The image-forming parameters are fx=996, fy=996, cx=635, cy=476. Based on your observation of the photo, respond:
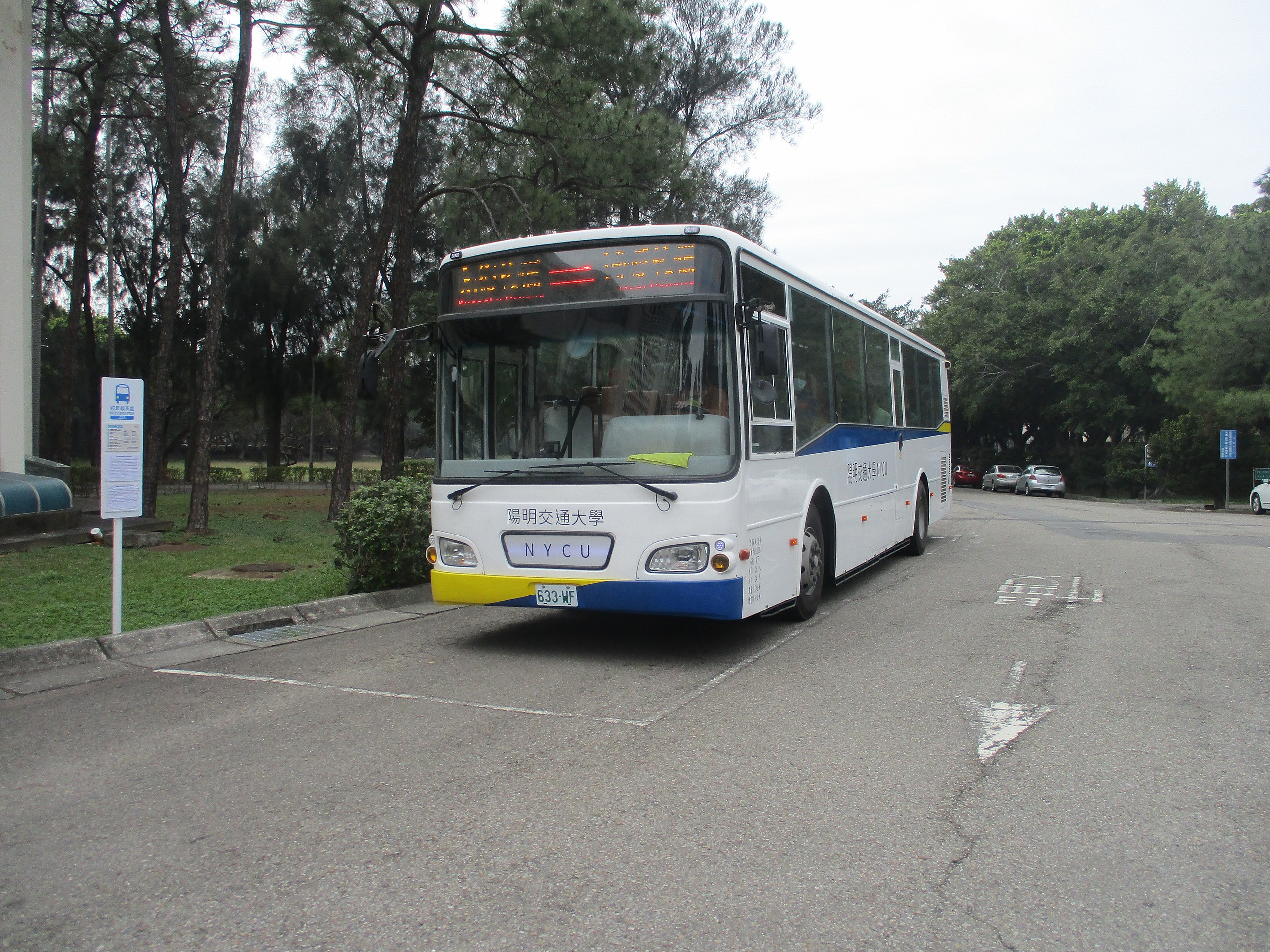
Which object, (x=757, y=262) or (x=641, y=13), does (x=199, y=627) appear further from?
(x=641, y=13)

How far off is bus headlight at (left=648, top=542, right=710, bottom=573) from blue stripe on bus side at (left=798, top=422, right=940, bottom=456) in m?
1.77

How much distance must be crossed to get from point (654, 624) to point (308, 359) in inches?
1301

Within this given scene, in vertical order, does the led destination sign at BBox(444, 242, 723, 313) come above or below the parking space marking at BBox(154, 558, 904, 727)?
above

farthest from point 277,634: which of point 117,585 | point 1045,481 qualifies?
point 1045,481

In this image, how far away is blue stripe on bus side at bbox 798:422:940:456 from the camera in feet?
27.6

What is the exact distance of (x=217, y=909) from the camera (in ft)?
10.2

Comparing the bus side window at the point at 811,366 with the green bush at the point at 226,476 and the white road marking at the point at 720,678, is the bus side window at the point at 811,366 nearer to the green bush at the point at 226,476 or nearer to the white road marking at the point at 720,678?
the white road marking at the point at 720,678

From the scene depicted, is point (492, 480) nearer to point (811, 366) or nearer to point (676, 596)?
point (676, 596)

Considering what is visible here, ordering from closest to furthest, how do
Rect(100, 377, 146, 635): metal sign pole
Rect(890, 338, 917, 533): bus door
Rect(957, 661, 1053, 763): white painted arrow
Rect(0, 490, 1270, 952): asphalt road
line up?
Rect(0, 490, 1270, 952): asphalt road < Rect(957, 661, 1053, 763): white painted arrow < Rect(100, 377, 146, 635): metal sign pole < Rect(890, 338, 917, 533): bus door

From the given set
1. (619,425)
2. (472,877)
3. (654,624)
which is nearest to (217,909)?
(472,877)

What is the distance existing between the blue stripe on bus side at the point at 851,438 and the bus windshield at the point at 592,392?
156 centimetres

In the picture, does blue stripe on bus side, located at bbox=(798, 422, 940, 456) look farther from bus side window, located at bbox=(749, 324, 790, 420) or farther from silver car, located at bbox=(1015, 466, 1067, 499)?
silver car, located at bbox=(1015, 466, 1067, 499)

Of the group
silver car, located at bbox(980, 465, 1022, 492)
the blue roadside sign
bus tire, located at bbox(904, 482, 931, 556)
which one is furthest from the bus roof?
silver car, located at bbox(980, 465, 1022, 492)

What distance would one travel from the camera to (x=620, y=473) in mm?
6543
